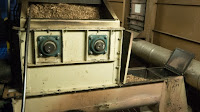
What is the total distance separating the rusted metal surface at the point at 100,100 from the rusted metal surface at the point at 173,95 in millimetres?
81

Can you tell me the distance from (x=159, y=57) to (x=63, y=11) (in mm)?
1661

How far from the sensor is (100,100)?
1.97 m

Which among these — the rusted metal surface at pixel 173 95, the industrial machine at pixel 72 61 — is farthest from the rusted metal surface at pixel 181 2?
the industrial machine at pixel 72 61

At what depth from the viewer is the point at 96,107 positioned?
1.96 m

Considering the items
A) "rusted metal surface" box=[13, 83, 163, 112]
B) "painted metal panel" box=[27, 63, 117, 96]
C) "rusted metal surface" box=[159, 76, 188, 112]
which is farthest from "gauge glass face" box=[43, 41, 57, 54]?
"rusted metal surface" box=[159, 76, 188, 112]

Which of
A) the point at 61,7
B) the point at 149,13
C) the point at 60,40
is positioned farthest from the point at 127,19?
the point at 60,40

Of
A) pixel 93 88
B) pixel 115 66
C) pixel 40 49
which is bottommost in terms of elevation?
pixel 93 88

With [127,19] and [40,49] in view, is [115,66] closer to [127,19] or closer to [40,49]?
[40,49]

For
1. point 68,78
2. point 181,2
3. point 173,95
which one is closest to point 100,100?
point 68,78

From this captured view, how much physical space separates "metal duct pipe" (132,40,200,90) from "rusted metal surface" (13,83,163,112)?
0.43m

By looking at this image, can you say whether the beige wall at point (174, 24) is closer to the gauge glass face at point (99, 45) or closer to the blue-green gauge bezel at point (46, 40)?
the gauge glass face at point (99, 45)

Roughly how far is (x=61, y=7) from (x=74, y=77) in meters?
0.72

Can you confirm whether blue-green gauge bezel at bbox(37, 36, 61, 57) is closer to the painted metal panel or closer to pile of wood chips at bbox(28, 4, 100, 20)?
the painted metal panel

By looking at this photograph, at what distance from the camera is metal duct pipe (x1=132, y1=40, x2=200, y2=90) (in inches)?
91.5
